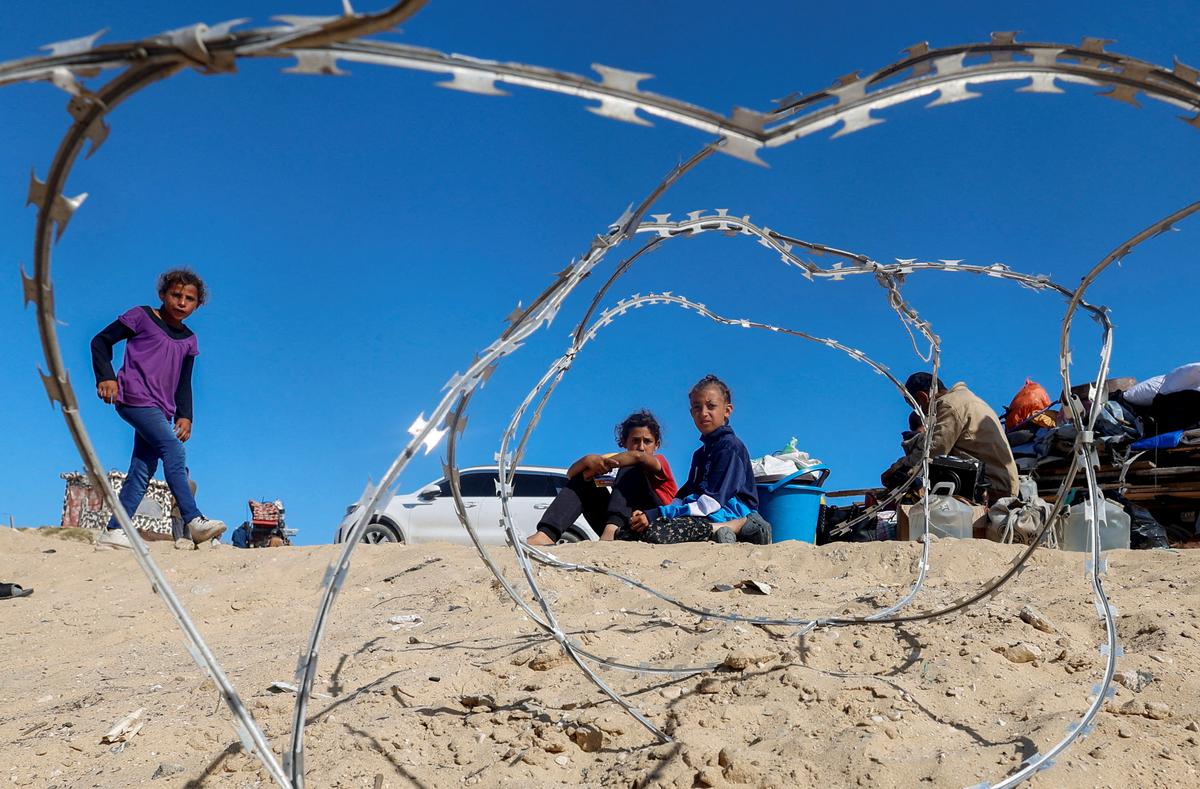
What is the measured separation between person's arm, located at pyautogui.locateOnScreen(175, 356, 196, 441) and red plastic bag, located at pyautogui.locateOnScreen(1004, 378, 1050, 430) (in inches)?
319

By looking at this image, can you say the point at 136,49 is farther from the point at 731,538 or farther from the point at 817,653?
the point at 731,538

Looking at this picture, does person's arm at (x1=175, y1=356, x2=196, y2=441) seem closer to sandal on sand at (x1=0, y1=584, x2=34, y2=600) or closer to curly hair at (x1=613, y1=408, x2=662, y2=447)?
sandal on sand at (x1=0, y1=584, x2=34, y2=600)

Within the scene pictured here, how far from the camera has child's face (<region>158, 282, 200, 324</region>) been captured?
577 centimetres

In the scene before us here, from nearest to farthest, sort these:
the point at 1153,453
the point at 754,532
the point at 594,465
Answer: the point at 754,532 < the point at 594,465 < the point at 1153,453

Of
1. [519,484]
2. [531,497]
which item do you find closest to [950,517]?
[531,497]

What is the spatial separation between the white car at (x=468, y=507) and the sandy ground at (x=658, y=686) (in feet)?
16.4

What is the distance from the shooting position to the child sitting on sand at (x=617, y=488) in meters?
5.88

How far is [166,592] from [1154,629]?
3.19 metres

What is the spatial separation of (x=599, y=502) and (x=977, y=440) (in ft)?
9.41

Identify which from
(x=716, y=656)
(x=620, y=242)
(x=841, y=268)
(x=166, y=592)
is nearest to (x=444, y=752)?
(x=716, y=656)

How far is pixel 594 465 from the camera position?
5.95m

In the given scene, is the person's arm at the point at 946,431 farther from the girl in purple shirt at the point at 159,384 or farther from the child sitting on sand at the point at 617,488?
the girl in purple shirt at the point at 159,384

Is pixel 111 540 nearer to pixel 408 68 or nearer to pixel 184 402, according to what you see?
pixel 184 402

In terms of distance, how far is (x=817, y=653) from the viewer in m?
2.92
